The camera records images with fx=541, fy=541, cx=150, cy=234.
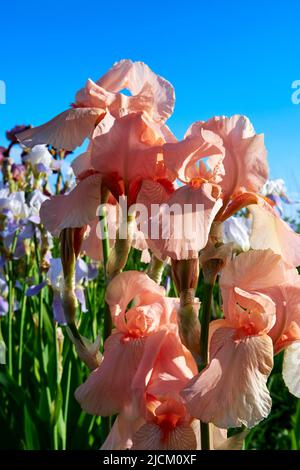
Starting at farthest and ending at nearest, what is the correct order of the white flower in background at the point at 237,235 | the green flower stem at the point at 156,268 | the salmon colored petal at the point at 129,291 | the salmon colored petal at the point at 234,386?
the white flower in background at the point at 237,235, the green flower stem at the point at 156,268, the salmon colored petal at the point at 129,291, the salmon colored petal at the point at 234,386

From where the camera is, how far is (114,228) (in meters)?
0.93

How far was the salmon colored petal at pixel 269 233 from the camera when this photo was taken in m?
0.77

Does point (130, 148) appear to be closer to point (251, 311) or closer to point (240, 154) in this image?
point (240, 154)

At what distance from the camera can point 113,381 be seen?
0.71m

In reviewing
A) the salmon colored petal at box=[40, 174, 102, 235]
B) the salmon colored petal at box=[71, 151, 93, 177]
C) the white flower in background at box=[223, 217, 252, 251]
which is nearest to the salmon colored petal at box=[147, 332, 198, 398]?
the salmon colored petal at box=[40, 174, 102, 235]

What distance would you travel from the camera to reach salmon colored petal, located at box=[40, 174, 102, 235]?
79 cm

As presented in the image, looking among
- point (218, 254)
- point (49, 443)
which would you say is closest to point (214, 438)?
point (218, 254)

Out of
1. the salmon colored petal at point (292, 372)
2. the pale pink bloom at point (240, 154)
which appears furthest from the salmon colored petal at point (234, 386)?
the pale pink bloom at point (240, 154)

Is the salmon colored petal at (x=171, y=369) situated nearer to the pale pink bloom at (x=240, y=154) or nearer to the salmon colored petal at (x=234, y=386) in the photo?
the salmon colored petal at (x=234, y=386)

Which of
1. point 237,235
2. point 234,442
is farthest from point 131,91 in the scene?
point 237,235

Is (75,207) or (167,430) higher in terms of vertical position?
(75,207)

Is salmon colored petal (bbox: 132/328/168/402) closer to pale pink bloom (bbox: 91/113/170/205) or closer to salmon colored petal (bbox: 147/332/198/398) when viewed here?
salmon colored petal (bbox: 147/332/198/398)

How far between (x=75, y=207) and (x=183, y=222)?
0.19m

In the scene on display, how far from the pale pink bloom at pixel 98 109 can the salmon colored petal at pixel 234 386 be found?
1.03 feet
